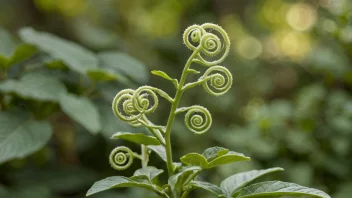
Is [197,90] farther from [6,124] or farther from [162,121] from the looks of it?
[6,124]

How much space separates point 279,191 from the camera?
0.72m

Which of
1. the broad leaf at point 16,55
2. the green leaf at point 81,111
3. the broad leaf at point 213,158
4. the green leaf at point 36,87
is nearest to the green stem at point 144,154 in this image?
the broad leaf at point 213,158

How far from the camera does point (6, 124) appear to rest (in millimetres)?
1155

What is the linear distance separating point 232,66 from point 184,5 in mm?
1015

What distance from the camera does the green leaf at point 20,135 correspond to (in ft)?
3.49

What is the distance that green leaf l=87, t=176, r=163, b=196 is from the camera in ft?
2.25

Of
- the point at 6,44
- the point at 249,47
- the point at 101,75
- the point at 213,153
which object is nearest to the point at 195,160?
the point at 213,153

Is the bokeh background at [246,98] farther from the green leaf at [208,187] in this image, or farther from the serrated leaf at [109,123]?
the green leaf at [208,187]

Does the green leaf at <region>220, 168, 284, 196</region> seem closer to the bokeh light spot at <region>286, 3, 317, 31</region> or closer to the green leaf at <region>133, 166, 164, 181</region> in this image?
the green leaf at <region>133, 166, 164, 181</region>

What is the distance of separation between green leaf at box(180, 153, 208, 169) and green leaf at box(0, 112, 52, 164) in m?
0.47

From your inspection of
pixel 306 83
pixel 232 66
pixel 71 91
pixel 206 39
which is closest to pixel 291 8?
pixel 232 66

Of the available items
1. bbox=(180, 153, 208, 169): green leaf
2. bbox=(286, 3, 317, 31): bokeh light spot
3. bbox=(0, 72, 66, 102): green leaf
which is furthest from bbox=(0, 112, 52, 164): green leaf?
bbox=(286, 3, 317, 31): bokeh light spot

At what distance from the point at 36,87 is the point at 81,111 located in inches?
5.3

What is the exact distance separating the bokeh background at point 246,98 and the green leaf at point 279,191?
559mm
